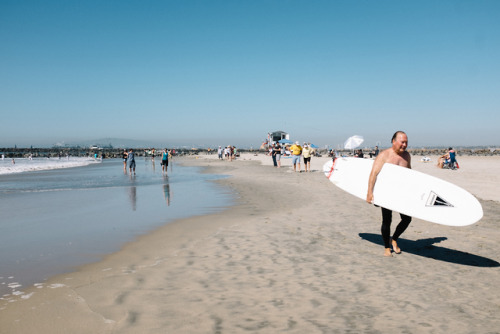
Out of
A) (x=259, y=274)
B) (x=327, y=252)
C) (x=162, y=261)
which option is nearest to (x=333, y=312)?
(x=259, y=274)

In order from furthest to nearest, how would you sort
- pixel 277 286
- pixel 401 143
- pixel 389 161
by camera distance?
pixel 389 161
pixel 401 143
pixel 277 286

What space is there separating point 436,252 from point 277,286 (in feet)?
10.3

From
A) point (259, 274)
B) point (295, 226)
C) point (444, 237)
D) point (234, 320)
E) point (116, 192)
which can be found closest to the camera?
point (234, 320)

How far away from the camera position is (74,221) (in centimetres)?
841

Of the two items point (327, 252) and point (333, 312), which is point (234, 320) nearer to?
point (333, 312)

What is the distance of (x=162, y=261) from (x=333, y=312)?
9.32 ft

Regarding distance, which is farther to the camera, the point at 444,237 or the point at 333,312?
the point at 444,237

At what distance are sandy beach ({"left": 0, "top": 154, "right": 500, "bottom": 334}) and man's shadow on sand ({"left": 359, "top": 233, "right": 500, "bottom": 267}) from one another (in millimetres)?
18

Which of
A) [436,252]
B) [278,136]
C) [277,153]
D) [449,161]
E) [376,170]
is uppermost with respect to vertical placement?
[278,136]

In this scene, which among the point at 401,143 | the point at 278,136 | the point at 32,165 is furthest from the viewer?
the point at 278,136

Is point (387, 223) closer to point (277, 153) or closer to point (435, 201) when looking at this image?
point (435, 201)

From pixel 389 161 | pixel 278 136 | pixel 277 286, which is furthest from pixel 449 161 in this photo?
pixel 278 136

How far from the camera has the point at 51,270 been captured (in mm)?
4914

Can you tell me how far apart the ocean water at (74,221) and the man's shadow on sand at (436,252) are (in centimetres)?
479
